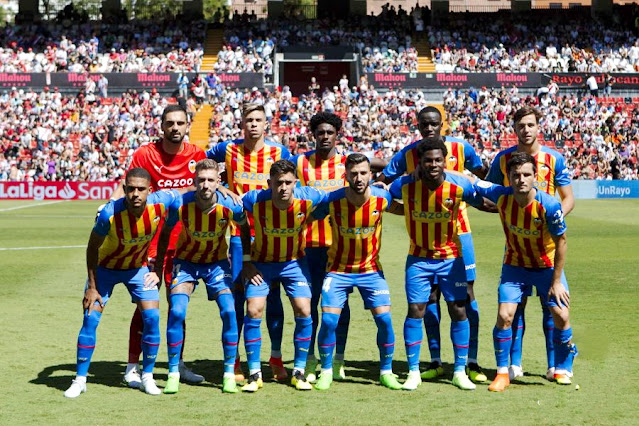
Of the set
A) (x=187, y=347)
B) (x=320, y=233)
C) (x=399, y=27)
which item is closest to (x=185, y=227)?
(x=320, y=233)

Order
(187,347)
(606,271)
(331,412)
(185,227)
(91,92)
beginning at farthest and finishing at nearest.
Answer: (91,92) → (606,271) → (187,347) → (185,227) → (331,412)

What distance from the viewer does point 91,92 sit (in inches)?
1672

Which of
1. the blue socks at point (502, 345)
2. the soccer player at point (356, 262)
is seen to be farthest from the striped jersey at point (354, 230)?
the blue socks at point (502, 345)

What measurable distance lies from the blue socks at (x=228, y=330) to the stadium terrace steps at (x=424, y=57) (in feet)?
127

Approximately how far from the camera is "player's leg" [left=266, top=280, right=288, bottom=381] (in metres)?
8.25

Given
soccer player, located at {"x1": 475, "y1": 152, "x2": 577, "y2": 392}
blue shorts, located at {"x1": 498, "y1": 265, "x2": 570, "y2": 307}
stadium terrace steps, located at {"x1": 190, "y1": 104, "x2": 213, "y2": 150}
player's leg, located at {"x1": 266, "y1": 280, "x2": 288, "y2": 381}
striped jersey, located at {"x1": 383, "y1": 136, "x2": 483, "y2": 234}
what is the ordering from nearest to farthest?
soccer player, located at {"x1": 475, "y1": 152, "x2": 577, "y2": 392}
blue shorts, located at {"x1": 498, "y1": 265, "x2": 570, "y2": 307}
player's leg, located at {"x1": 266, "y1": 280, "x2": 288, "y2": 381}
striped jersey, located at {"x1": 383, "y1": 136, "x2": 483, "y2": 234}
stadium terrace steps, located at {"x1": 190, "y1": 104, "x2": 213, "y2": 150}

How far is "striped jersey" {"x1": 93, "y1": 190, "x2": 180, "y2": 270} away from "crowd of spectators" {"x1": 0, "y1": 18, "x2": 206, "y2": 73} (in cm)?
3753

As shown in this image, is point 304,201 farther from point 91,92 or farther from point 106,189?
point 91,92

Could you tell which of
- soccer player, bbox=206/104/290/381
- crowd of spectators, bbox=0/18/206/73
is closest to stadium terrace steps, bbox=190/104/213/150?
crowd of spectators, bbox=0/18/206/73

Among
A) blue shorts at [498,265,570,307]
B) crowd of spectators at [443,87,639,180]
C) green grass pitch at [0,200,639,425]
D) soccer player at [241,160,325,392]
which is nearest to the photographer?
green grass pitch at [0,200,639,425]

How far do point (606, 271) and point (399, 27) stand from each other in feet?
117

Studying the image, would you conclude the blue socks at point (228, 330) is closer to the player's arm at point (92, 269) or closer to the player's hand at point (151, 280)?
the player's hand at point (151, 280)

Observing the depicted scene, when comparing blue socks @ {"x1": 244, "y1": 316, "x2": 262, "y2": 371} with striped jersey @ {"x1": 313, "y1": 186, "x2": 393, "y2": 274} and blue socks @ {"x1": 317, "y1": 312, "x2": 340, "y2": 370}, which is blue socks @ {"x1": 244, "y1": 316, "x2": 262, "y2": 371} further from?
striped jersey @ {"x1": 313, "y1": 186, "x2": 393, "y2": 274}

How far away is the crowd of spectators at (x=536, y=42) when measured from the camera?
44.9 metres
